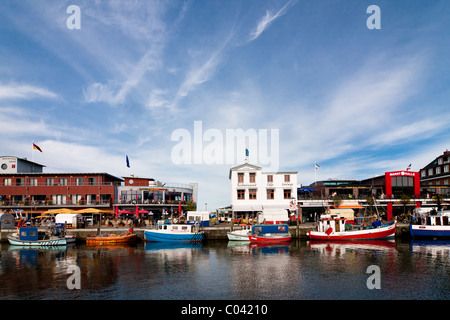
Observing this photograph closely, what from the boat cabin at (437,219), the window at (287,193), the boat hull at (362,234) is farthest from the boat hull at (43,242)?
the boat cabin at (437,219)

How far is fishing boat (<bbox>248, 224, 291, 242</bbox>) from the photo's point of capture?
44938mm

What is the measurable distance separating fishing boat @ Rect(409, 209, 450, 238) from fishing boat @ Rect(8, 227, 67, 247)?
52.1 metres

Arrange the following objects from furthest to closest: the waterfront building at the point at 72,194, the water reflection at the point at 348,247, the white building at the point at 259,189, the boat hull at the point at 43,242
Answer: the waterfront building at the point at 72,194 → the white building at the point at 259,189 → the boat hull at the point at 43,242 → the water reflection at the point at 348,247

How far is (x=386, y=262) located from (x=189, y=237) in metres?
26.9

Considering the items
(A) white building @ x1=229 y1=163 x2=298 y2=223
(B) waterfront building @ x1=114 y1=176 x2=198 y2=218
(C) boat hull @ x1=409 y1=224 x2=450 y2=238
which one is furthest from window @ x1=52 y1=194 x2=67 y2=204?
(C) boat hull @ x1=409 y1=224 x2=450 y2=238

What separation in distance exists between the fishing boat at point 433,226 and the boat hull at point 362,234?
350 cm

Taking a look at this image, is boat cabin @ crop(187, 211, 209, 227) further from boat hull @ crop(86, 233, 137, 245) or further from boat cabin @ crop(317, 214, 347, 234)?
boat cabin @ crop(317, 214, 347, 234)

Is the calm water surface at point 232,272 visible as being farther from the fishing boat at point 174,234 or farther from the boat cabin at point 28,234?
the fishing boat at point 174,234

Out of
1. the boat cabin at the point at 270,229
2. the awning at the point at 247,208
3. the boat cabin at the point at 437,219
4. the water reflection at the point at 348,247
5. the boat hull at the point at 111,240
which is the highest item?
the awning at the point at 247,208

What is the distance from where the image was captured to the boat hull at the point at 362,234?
1763 inches

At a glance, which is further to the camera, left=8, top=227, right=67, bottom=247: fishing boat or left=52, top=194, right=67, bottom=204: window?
left=52, top=194, right=67, bottom=204: window

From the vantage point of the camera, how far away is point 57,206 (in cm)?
6197

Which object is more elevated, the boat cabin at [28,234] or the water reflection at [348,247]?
the boat cabin at [28,234]
